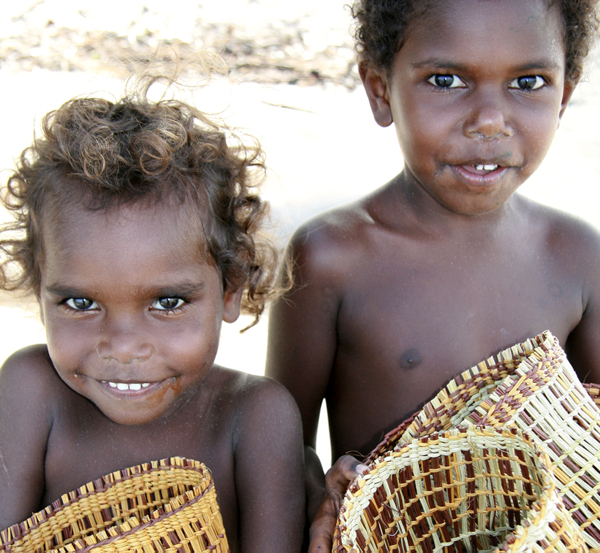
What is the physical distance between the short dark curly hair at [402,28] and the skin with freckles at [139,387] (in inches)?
25.8

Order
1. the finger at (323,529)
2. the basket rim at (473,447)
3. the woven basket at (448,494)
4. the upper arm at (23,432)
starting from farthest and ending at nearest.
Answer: the upper arm at (23,432)
the finger at (323,529)
the woven basket at (448,494)
the basket rim at (473,447)

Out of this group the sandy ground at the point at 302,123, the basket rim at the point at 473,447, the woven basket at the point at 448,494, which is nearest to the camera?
the basket rim at the point at 473,447

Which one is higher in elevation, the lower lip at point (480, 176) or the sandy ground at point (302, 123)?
the lower lip at point (480, 176)

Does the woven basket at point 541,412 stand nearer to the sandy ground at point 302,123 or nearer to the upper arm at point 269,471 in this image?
the upper arm at point 269,471

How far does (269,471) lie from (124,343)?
0.42 metres

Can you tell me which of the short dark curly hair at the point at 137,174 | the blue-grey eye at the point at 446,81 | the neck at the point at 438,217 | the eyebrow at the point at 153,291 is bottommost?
the eyebrow at the point at 153,291

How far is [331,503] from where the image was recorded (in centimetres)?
140

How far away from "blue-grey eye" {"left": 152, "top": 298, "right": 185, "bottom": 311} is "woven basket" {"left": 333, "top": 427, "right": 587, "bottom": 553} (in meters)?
0.50

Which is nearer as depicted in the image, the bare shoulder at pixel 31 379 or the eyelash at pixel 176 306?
the eyelash at pixel 176 306

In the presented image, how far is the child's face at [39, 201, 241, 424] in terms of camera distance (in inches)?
50.6

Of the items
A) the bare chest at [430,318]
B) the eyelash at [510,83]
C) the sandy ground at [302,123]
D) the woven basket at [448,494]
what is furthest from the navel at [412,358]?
the sandy ground at [302,123]

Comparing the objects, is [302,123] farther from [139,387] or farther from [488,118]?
[139,387]

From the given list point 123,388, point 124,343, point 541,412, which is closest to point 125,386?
point 123,388

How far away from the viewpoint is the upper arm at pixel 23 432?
4.65 ft
